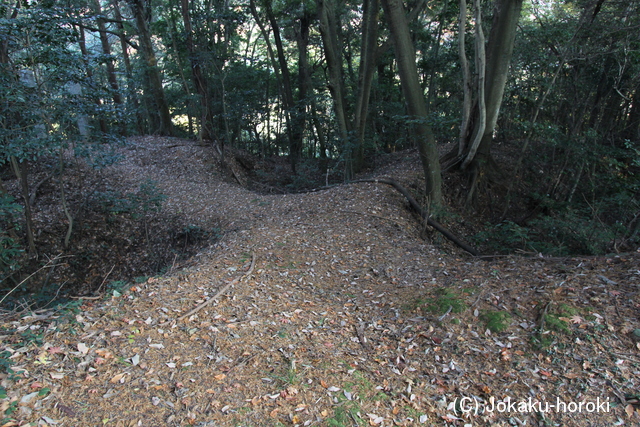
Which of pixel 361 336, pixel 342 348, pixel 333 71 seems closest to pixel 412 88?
pixel 333 71

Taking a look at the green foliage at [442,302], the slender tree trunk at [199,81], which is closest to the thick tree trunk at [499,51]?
the green foliage at [442,302]

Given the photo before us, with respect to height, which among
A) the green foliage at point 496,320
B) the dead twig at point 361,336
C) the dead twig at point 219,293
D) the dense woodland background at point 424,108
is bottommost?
the dead twig at point 361,336

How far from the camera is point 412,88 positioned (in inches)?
263

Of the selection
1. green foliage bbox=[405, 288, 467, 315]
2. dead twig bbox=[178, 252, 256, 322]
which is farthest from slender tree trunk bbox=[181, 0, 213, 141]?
green foliage bbox=[405, 288, 467, 315]

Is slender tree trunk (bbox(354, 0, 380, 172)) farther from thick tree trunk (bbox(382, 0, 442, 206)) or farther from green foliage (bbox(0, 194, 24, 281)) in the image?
green foliage (bbox(0, 194, 24, 281))

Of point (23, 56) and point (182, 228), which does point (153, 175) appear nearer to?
point (182, 228)

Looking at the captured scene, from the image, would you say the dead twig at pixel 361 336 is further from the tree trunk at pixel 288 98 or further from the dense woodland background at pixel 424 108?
the tree trunk at pixel 288 98

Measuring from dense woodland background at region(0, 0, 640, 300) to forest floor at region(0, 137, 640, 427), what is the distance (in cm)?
240

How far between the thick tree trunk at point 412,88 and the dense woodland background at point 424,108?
0.08 feet

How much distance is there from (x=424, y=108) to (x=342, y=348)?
4972 mm

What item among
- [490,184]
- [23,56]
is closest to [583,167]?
[490,184]

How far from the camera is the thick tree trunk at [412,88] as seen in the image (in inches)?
246

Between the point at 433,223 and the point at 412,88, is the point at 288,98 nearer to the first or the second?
the point at 412,88

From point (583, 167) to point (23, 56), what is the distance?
1051 centimetres
